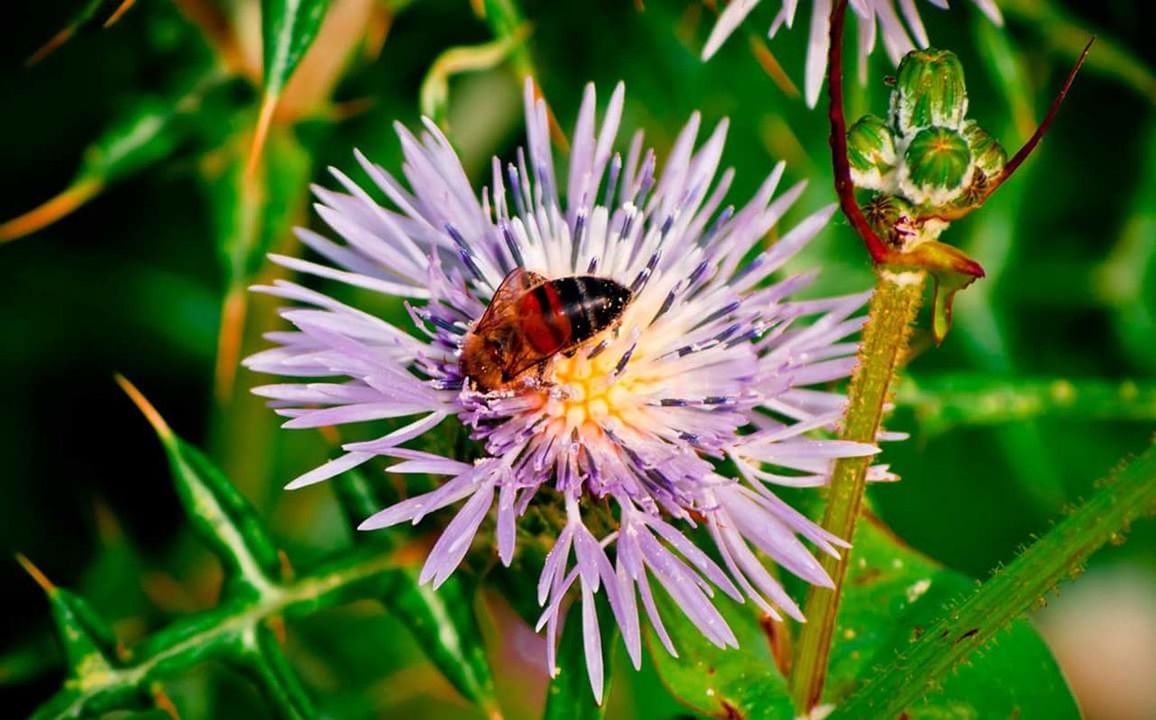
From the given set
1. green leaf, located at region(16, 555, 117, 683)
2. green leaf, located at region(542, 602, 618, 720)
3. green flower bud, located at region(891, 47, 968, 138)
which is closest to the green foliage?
green leaf, located at region(16, 555, 117, 683)

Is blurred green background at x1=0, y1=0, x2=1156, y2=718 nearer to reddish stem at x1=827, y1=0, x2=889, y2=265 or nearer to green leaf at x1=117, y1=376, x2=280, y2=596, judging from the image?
green leaf at x1=117, y1=376, x2=280, y2=596

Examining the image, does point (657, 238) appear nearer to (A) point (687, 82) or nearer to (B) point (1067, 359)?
(A) point (687, 82)

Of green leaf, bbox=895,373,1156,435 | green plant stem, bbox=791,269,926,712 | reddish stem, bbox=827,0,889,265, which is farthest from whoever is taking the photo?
green leaf, bbox=895,373,1156,435

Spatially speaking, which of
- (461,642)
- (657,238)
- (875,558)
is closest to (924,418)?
(875,558)

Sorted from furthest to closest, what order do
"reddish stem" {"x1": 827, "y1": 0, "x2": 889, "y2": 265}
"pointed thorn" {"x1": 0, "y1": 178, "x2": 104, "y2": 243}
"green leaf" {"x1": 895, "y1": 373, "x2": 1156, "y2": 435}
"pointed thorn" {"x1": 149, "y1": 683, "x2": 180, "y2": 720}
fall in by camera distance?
"green leaf" {"x1": 895, "y1": 373, "x2": 1156, "y2": 435} → "pointed thorn" {"x1": 0, "y1": 178, "x2": 104, "y2": 243} → "pointed thorn" {"x1": 149, "y1": 683, "x2": 180, "y2": 720} → "reddish stem" {"x1": 827, "y1": 0, "x2": 889, "y2": 265}

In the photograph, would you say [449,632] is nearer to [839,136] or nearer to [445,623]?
[445,623]

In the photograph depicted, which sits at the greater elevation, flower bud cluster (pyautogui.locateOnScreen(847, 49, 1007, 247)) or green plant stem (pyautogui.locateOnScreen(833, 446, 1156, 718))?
flower bud cluster (pyautogui.locateOnScreen(847, 49, 1007, 247))

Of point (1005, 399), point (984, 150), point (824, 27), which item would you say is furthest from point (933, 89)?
point (1005, 399)
